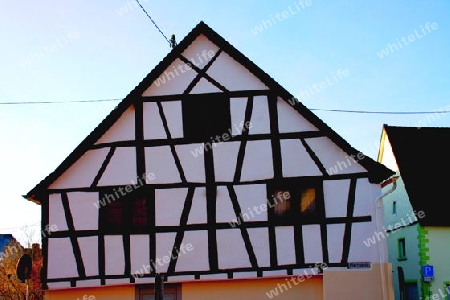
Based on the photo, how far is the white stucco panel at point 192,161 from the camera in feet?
46.5

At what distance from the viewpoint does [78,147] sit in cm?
1425

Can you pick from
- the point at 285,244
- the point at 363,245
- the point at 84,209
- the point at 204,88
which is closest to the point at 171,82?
the point at 204,88

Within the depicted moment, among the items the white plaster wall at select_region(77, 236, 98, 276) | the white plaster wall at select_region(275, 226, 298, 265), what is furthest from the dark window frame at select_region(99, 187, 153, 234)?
the white plaster wall at select_region(275, 226, 298, 265)

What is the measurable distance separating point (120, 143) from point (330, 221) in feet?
19.9

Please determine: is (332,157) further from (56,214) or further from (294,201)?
(56,214)

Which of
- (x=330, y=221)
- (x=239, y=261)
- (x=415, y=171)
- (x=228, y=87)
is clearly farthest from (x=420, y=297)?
(x=228, y=87)

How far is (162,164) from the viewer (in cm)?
1425

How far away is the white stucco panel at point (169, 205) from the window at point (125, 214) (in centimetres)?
35

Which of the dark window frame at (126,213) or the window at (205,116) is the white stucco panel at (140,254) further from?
the window at (205,116)

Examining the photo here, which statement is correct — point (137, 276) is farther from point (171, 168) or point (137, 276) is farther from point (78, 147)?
point (78, 147)

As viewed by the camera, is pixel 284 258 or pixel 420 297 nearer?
pixel 284 258

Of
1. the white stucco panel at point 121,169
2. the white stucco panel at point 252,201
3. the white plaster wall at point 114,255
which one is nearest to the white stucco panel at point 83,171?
the white stucco panel at point 121,169

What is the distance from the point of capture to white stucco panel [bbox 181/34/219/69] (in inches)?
585

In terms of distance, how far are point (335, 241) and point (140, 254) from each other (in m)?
5.13
